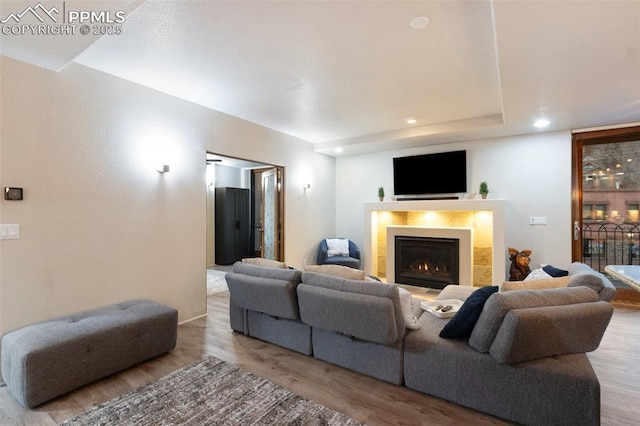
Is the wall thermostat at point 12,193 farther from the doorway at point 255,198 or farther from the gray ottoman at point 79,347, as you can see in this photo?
the doorway at point 255,198

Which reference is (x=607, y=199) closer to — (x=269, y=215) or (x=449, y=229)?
(x=449, y=229)

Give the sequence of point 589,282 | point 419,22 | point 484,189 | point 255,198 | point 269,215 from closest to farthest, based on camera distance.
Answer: point 589,282 < point 419,22 < point 484,189 < point 269,215 < point 255,198

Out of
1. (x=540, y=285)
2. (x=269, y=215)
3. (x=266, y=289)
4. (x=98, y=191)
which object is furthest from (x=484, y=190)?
(x=98, y=191)

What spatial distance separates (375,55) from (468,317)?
2.30 metres

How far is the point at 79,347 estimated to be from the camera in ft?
7.48

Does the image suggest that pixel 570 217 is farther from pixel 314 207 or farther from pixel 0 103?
pixel 0 103

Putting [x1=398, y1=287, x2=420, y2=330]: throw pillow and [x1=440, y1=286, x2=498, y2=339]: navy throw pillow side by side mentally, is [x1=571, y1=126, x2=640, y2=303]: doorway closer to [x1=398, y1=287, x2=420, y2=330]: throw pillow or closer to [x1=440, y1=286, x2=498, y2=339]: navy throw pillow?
[x1=440, y1=286, x2=498, y2=339]: navy throw pillow

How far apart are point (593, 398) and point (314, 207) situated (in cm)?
485

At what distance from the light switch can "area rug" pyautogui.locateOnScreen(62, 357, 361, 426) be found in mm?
1558

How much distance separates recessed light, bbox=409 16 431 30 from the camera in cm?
216

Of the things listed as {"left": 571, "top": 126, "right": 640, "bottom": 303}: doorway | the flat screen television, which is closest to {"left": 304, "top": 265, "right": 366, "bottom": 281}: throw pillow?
the flat screen television

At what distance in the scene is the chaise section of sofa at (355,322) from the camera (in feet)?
7.19

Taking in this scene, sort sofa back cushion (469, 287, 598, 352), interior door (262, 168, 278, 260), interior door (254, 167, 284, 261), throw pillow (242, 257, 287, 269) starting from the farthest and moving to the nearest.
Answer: interior door (262, 168, 278, 260) < interior door (254, 167, 284, 261) < throw pillow (242, 257, 287, 269) < sofa back cushion (469, 287, 598, 352)

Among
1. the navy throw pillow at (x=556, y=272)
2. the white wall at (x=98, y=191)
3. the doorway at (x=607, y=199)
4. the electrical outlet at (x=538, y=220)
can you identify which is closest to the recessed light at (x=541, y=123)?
the doorway at (x=607, y=199)
